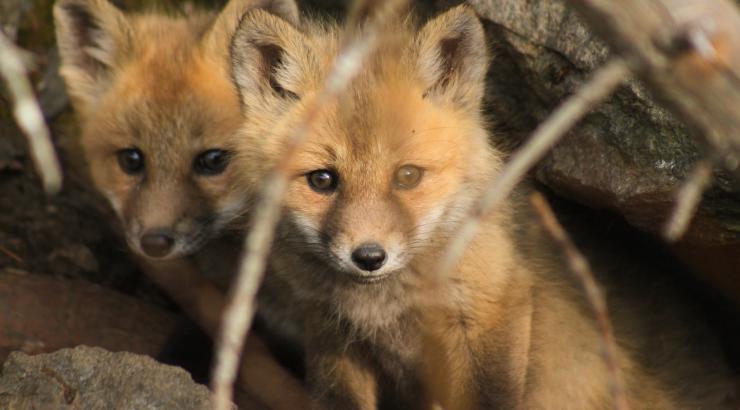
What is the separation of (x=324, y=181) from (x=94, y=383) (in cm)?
101

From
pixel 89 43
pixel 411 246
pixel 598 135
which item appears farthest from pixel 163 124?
pixel 598 135

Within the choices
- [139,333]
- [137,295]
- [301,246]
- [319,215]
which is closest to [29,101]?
[319,215]

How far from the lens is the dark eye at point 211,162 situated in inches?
152

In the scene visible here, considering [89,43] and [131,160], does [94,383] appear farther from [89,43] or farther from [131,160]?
[89,43]

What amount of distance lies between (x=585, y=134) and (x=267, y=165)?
119 cm

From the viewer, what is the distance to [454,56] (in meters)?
3.24

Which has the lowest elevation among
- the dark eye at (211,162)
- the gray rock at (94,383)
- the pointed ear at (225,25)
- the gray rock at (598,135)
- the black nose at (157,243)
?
the gray rock at (94,383)

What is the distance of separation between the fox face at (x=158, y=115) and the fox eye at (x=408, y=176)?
853 mm

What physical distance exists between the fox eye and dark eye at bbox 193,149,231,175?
42.7 inches

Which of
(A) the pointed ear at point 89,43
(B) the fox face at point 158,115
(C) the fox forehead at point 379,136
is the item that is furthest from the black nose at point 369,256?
(A) the pointed ear at point 89,43

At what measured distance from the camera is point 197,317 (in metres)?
3.99

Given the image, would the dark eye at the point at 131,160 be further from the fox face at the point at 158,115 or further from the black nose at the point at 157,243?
the black nose at the point at 157,243

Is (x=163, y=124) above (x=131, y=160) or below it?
above

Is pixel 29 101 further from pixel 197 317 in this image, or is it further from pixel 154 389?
pixel 197 317
